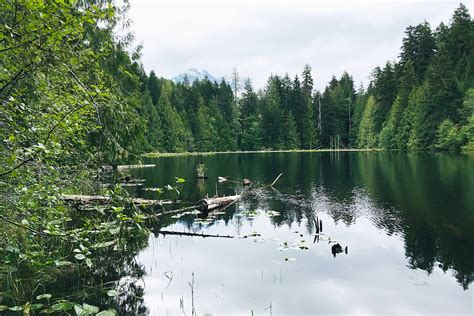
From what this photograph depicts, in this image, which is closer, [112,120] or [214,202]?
[112,120]

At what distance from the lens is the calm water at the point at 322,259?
28.9ft

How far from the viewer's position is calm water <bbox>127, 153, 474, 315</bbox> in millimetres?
8820

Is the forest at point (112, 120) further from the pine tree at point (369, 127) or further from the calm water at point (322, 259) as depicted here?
the calm water at point (322, 259)

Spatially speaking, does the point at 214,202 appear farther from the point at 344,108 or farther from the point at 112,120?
the point at 344,108

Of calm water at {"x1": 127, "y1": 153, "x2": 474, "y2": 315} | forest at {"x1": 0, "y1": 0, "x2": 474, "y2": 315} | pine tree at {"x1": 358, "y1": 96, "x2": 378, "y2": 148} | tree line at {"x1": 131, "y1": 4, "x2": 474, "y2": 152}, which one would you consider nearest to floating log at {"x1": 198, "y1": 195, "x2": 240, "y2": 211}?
calm water at {"x1": 127, "y1": 153, "x2": 474, "y2": 315}

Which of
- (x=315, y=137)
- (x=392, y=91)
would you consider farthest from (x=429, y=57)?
(x=315, y=137)

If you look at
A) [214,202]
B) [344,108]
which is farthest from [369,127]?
[214,202]

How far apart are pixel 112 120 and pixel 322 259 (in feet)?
25.8

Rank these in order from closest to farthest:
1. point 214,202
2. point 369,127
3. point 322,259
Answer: point 322,259, point 214,202, point 369,127

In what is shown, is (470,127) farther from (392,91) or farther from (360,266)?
(360,266)

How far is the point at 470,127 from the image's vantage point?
54406mm

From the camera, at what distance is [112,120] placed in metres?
8.51

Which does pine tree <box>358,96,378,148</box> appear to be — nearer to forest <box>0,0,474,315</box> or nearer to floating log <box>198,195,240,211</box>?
forest <box>0,0,474,315</box>

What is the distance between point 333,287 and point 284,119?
91.8 meters
